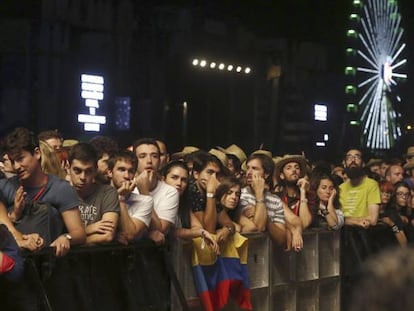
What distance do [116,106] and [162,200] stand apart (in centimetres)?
1891

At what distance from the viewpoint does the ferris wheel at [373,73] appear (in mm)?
36188

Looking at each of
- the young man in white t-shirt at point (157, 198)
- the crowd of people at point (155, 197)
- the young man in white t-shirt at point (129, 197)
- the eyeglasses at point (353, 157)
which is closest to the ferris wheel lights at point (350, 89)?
the eyeglasses at point (353, 157)

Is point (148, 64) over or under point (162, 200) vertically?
over

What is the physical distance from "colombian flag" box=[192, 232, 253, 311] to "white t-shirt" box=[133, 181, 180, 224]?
0.28 metres

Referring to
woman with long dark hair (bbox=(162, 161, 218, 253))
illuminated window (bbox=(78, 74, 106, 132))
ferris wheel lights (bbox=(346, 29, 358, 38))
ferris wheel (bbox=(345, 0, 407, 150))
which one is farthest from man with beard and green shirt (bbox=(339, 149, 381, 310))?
ferris wheel (bbox=(345, 0, 407, 150))

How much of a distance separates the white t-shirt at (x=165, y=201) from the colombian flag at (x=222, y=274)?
280 mm

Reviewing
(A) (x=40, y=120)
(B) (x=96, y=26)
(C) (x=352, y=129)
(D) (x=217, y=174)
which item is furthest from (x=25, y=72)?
(D) (x=217, y=174)

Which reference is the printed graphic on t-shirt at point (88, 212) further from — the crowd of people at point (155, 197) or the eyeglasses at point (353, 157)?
the eyeglasses at point (353, 157)

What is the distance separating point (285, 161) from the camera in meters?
9.21

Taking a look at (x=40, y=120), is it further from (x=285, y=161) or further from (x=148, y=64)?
(x=285, y=161)

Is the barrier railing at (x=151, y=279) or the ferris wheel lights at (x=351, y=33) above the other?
the ferris wheel lights at (x=351, y=33)

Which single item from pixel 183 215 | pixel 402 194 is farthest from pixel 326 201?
pixel 183 215

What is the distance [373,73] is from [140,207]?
3149 centimetres

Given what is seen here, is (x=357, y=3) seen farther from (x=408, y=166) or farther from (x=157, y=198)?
(x=157, y=198)
